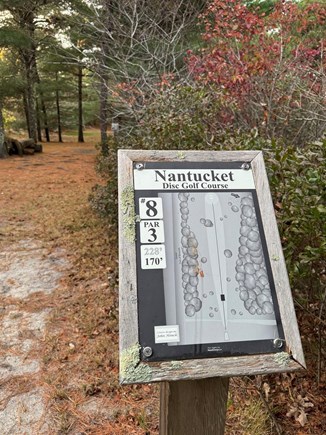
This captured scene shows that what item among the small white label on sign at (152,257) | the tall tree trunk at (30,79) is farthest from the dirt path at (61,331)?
the tall tree trunk at (30,79)

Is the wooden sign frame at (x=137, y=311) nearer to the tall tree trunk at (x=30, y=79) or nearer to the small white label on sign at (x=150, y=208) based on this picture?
the small white label on sign at (x=150, y=208)

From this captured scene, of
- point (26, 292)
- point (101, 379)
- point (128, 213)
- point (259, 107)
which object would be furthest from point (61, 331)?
point (259, 107)

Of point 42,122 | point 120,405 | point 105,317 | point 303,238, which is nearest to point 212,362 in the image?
point 303,238

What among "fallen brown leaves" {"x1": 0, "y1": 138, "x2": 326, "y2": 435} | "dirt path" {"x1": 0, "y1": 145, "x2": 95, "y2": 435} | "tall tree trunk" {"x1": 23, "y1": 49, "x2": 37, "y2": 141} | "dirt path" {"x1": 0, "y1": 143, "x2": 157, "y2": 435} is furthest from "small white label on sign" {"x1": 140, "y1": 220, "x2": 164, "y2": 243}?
"tall tree trunk" {"x1": 23, "y1": 49, "x2": 37, "y2": 141}

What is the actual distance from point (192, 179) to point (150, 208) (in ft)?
0.65

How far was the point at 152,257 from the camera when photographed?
1.19 m

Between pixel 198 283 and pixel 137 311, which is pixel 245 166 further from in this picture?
pixel 137 311

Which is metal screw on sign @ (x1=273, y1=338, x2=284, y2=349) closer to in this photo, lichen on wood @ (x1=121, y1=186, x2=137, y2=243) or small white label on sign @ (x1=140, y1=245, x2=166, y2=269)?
small white label on sign @ (x1=140, y1=245, x2=166, y2=269)

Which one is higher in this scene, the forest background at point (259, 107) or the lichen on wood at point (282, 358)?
the forest background at point (259, 107)

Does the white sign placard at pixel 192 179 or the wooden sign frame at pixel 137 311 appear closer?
the wooden sign frame at pixel 137 311

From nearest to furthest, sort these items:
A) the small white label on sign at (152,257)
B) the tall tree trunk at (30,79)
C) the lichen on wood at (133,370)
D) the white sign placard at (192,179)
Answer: the lichen on wood at (133,370)
the small white label on sign at (152,257)
the white sign placard at (192,179)
the tall tree trunk at (30,79)

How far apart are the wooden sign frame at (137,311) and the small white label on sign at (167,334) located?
6 cm

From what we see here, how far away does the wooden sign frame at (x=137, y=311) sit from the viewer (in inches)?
41.8

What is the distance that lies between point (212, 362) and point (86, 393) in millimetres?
1694
